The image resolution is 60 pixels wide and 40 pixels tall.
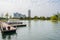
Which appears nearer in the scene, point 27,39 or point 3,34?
point 27,39

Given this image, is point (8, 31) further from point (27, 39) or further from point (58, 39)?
point (58, 39)

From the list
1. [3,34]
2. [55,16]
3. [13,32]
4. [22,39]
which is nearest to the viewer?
[22,39]

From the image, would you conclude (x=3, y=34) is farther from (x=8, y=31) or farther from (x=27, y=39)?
(x=27, y=39)

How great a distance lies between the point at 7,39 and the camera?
850 inches

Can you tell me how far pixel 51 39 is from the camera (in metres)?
20.9

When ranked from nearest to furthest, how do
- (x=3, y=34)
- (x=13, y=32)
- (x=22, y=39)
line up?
(x=22, y=39) < (x=3, y=34) < (x=13, y=32)

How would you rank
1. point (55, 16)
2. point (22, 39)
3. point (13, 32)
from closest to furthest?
point (22, 39), point (13, 32), point (55, 16)

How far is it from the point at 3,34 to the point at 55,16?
91740mm

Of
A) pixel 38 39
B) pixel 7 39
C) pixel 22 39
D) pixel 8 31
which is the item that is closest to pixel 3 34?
pixel 8 31

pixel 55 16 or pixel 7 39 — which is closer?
pixel 7 39

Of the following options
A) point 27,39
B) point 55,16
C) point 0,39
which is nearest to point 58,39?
point 27,39

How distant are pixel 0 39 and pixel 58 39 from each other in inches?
334

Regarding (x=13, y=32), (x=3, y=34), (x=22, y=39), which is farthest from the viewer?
(x=13, y=32)

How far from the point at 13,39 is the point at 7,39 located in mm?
1151
